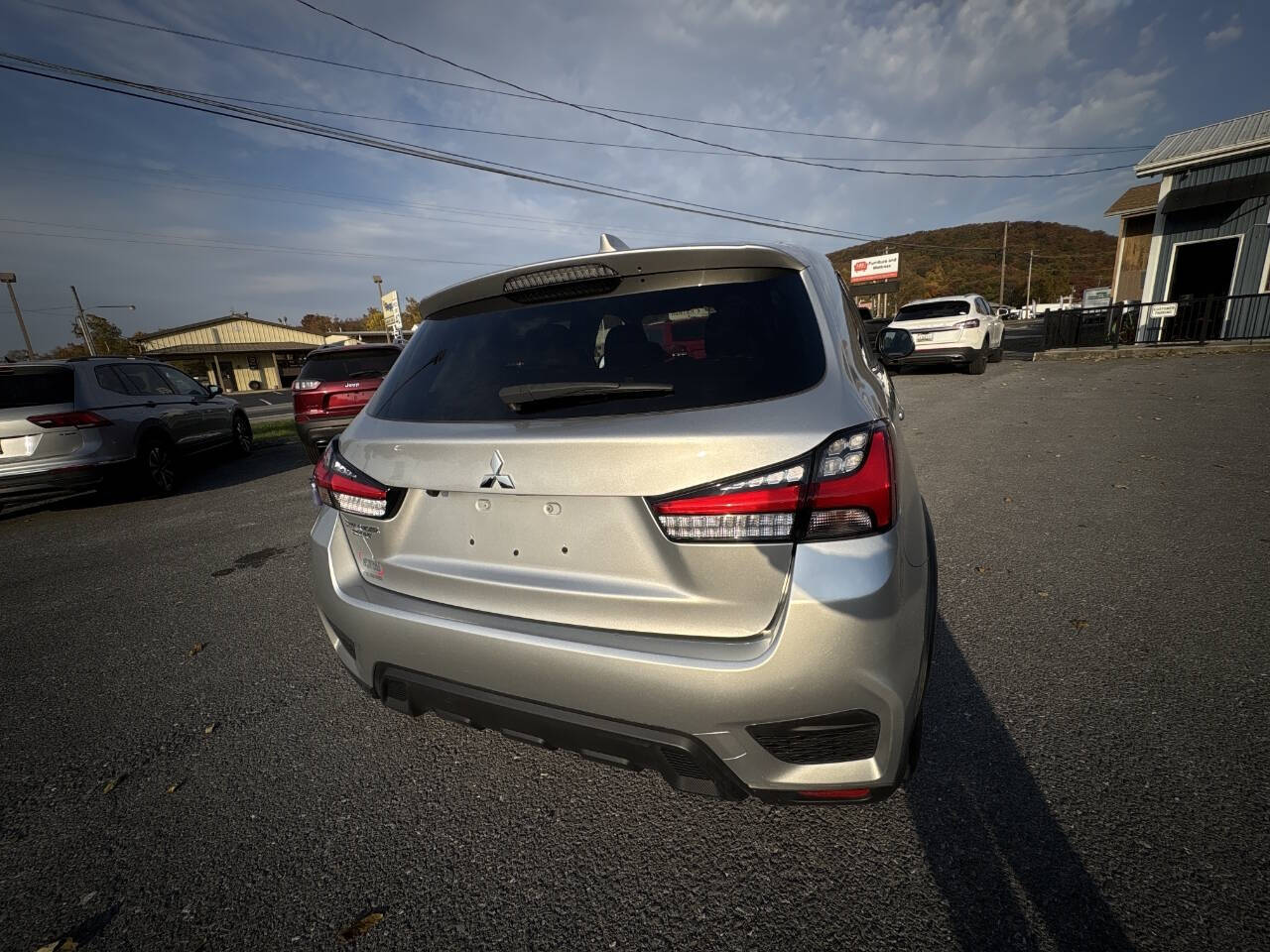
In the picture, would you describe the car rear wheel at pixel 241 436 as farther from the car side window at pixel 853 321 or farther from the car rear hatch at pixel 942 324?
the car rear hatch at pixel 942 324

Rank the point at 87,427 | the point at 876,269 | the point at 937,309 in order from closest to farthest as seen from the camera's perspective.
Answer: the point at 87,427 → the point at 937,309 → the point at 876,269

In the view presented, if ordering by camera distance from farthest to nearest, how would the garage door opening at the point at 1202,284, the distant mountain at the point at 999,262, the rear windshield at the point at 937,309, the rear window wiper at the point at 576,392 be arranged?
the distant mountain at the point at 999,262
the garage door opening at the point at 1202,284
the rear windshield at the point at 937,309
the rear window wiper at the point at 576,392

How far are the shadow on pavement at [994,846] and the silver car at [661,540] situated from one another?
40 centimetres

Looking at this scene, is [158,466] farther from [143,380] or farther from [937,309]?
[937,309]

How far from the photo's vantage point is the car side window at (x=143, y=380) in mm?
6234

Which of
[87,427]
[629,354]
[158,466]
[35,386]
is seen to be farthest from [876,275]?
[629,354]

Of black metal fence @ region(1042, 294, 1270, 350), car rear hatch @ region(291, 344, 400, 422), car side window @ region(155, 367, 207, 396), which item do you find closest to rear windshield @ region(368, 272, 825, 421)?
car rear hatch @ region(291, 344, 400, 422)

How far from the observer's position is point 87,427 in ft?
17.9

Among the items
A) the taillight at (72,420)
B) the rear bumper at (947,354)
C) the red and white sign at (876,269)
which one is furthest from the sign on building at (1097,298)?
the taillight at (72,420)

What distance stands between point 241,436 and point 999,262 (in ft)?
348

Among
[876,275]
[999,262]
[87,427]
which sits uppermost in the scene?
[999,262]

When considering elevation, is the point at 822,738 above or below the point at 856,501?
below

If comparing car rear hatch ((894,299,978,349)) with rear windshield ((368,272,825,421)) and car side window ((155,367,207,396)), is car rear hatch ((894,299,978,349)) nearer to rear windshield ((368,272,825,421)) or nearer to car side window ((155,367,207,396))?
rear windshield ((368,272,825,421))

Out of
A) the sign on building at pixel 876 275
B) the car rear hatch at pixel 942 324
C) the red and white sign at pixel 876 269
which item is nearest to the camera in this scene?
the car rear hatch at pixel 942 324
